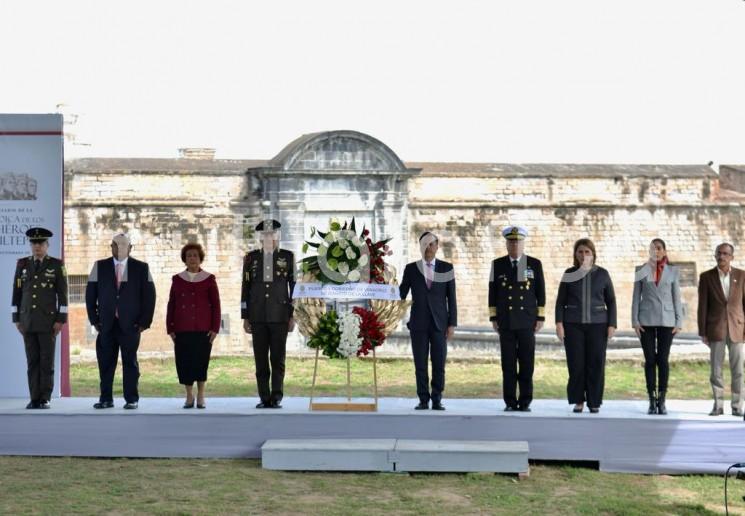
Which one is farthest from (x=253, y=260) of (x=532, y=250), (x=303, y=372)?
(x=532, y=250)

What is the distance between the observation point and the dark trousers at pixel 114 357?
9.95m

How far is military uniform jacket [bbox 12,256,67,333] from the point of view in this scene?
399 inches

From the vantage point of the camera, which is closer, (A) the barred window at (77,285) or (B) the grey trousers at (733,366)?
(B) the grey trousers at (733,366)

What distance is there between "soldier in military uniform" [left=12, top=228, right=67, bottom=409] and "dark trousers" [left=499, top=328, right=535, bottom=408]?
374 centimetres

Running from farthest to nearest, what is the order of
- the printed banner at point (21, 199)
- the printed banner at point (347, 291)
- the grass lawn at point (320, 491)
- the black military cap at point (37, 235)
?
the printed banner at point (21, 199), the black military cap at point (37, 235), the printed banner at point (347, 291), the grass lawn at point (320, 491)

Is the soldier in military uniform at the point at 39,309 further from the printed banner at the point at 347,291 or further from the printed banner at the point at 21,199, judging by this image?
the printed banner at the point at 347,291

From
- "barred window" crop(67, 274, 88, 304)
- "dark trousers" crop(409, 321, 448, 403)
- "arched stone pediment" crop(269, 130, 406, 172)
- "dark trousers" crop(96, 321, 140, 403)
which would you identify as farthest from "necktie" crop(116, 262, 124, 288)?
"arched stone pediment" crop(269, 130, 406, 172)

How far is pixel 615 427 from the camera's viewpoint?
9.31 meters

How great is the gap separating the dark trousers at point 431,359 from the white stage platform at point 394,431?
195mm

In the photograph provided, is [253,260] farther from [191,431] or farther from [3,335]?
[3,335]

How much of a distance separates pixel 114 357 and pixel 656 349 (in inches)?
176

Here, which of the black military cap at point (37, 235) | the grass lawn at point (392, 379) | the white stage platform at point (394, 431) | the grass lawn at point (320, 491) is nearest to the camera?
the grass lawn at point (320, 491)

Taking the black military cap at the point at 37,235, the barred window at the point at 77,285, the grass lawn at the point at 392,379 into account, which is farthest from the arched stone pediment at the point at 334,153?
the black military cap at the point at 37,235

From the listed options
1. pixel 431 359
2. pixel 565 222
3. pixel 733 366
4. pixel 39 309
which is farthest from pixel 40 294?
pixel 565 222
